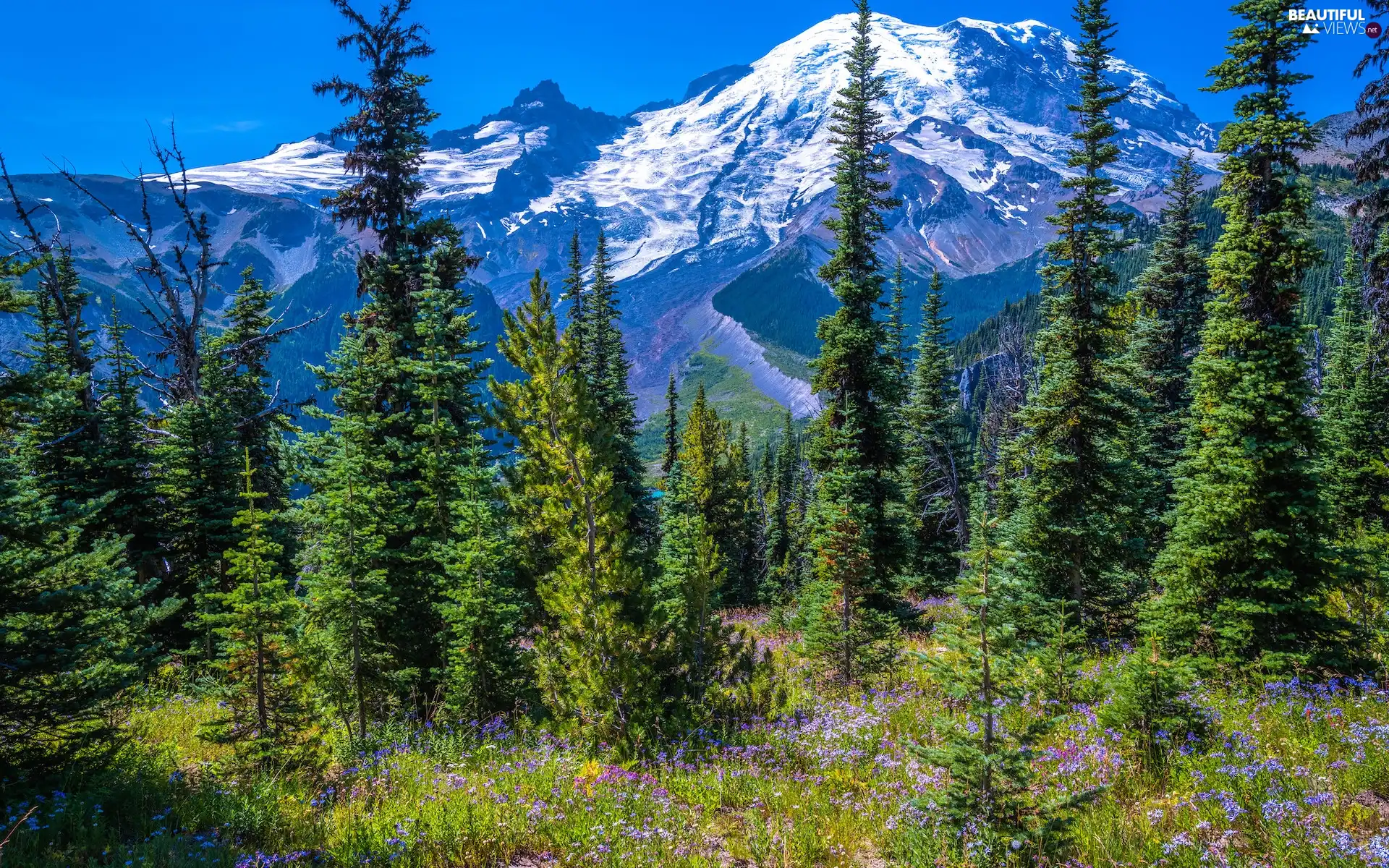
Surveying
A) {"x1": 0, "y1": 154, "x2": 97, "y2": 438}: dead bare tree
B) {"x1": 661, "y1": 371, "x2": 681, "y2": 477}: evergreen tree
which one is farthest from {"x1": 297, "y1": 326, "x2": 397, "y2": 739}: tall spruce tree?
{"x1": 661, "y1": 371, "x2": 681, "y2": 477}: evergreen tree

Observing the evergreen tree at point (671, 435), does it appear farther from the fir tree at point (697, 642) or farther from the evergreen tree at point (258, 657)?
the evergreen tree at point (258, 657)

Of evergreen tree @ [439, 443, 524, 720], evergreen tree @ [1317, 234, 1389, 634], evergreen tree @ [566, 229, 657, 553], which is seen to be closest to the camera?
evergreen tree @ [439, 443, 524, 720]

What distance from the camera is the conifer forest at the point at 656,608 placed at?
5863mm

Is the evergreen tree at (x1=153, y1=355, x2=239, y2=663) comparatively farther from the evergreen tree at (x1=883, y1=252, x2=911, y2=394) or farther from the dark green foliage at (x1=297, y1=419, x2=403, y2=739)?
the evergreen tree at (x1=883, y1=252, x2=911, y2=394)

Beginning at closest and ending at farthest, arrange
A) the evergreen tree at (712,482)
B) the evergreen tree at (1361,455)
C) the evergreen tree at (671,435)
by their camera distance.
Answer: the evergreen tree at (1361,455)
the evergreen tree at (712,482)
the evergreen tree at (671,435)

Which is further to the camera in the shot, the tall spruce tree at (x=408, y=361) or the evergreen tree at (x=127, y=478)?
the evergreen tree at (x=127, y=478)

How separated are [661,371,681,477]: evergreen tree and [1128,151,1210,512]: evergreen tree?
77.5 feet

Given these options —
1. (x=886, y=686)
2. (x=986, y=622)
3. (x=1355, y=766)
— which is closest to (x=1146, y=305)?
(x=886, y=686)

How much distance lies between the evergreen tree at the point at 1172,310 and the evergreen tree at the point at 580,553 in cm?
2858

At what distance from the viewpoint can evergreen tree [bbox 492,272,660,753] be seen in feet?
29.3

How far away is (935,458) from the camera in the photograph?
110 ft

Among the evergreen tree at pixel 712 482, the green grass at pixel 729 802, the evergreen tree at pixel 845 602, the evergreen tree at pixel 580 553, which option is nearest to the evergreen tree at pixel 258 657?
the green grass at pixel 729 802

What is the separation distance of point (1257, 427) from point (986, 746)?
965 cm

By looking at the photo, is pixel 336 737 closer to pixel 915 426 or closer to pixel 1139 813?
pixel 1139 813
